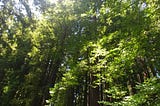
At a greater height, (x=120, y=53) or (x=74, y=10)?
(x=74, y=10)

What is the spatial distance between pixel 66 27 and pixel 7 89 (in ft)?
26.6

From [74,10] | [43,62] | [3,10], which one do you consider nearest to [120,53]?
[74,10]

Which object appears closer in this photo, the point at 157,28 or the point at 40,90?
the point at 157,28

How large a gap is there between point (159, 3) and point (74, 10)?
8.37m

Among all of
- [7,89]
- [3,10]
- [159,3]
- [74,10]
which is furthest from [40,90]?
[159,3]

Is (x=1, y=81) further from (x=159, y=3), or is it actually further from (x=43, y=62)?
(x=159, y=3)

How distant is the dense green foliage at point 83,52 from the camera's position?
727 centimetres

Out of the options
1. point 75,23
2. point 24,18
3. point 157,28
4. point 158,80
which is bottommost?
point 158,80

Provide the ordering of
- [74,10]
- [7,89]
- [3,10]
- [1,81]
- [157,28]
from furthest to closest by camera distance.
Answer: [3,10] → [1,81] → [7,89] → [74,10] → [157,28]

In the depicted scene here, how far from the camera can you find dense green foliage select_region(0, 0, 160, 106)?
7270 millimetres

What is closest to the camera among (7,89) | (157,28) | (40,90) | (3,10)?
(157,28)

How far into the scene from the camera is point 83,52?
13.9 metres

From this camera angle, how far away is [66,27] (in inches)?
618

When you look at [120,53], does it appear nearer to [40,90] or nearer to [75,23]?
[75,23]
